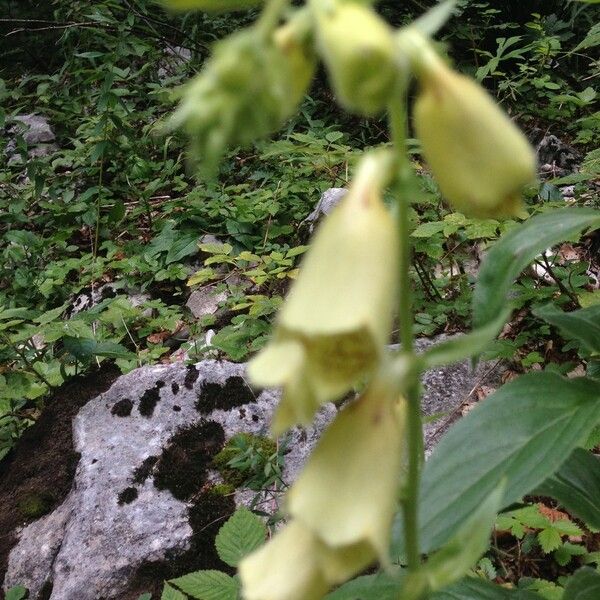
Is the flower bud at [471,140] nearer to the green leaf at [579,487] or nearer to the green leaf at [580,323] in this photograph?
the green leaf at [580,323]

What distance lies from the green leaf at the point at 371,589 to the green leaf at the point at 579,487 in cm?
34

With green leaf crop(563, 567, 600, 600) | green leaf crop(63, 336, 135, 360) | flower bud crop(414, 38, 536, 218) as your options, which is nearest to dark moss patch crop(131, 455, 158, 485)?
green leaf crop(63, 336, 135, 360)

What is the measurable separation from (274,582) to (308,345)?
23 cm

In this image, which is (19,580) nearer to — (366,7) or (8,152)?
(366,7)

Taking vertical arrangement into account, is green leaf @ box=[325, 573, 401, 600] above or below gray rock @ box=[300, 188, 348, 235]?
above

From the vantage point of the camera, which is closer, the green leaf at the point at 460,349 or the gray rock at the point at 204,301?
the green leaf at the point at 460,349

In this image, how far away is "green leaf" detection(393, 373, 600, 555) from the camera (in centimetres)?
92

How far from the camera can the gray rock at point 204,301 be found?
2917 mm

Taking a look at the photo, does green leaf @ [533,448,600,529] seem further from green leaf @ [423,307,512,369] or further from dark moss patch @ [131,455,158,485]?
dark moss patch @ [131,455,158,485]

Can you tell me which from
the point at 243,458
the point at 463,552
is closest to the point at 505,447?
the point at 463,552

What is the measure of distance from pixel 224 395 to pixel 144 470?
0.32 meters

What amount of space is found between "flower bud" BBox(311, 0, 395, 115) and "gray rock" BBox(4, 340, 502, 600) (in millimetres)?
1433

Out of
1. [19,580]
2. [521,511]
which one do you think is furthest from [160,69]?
[521,511]

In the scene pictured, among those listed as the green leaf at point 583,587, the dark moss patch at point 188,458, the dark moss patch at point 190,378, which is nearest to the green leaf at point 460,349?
the green leaf at point 583,587
